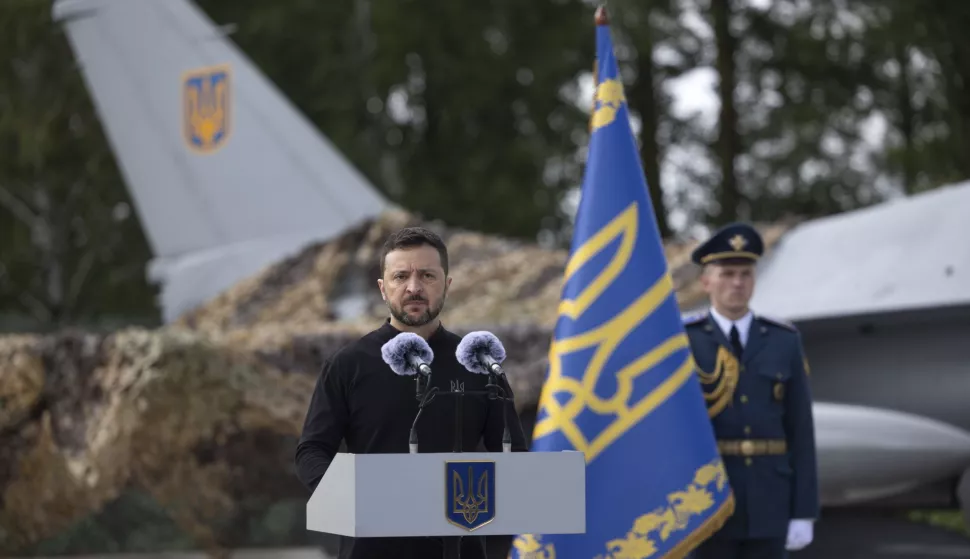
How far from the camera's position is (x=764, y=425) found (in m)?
3.86

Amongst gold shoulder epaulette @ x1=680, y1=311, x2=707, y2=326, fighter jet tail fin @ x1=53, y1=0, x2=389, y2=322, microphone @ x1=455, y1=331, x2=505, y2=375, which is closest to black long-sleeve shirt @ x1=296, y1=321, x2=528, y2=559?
microphone @ x1=455, y1=331, x2=505, y2=375

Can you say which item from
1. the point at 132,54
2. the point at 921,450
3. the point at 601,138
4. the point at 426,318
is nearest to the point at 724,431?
the point at 601,138

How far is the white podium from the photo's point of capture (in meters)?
2.08

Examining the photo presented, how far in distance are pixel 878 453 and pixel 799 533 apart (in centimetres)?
253

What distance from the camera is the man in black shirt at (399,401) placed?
7.84 feet

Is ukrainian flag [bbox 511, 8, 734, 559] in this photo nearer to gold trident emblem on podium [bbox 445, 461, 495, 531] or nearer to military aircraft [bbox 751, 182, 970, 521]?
gold trident emblem on podium [bbox 445, 461, 495, 531]

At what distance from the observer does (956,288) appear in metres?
6.34

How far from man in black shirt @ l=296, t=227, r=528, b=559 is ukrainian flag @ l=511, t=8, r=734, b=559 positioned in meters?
1.44

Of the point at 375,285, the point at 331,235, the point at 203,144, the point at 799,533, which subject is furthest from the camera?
the point at 203,144

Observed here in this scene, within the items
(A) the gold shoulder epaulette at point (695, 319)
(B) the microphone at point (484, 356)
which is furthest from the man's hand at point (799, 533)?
(B) the microphone at point (484, 356)

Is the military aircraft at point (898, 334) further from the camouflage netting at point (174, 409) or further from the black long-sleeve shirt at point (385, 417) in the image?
the black long-sleeve shirt at point (385, 417)

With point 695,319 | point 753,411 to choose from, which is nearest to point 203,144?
point 695,319

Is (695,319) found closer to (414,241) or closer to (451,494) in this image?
(414,241)

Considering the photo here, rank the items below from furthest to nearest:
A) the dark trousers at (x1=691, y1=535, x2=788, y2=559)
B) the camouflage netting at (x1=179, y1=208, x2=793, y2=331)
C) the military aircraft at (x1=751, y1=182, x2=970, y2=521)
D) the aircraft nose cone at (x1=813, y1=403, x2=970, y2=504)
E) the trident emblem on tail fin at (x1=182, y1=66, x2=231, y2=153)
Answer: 1. the trident emblem on tail fin at (x1=182, y1=66, x2=231, y2=153)
2. the camouflage netting at (x1=179, y1=208, x2=793, y2=331)
3. the military aircraft at (x1=751, y1=182, x2=970, y2=521)
4. the aircraft nose cone at (x1=813, y1=403, x2=970, y2=504)
5. the dark trousers at (x1=691, y1=535, x2=788, y2=559)
